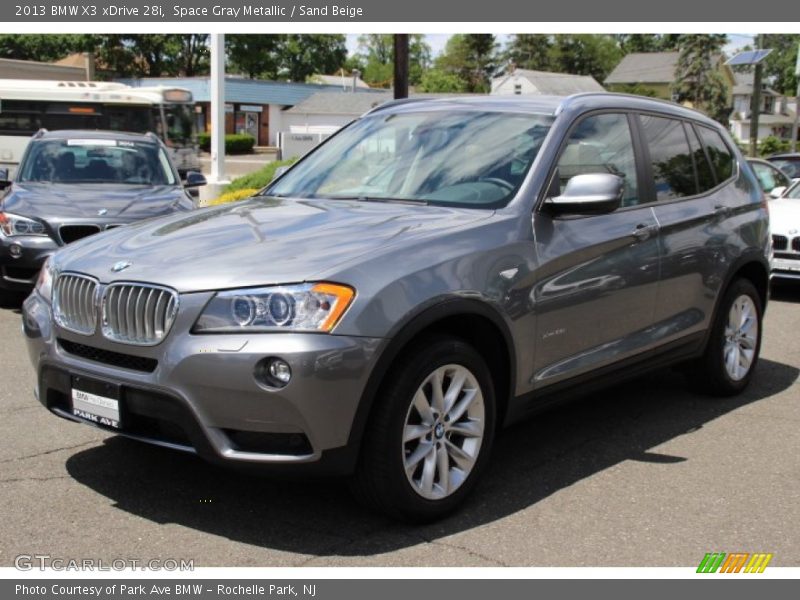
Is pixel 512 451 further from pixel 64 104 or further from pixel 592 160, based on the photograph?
pixel 64 104

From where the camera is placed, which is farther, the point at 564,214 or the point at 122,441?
the point at 122,441

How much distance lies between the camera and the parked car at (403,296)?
3.67 metres

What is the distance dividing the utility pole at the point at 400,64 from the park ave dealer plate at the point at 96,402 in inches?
451

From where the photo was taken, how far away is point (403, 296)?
151 inches

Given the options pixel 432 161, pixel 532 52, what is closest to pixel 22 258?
pixel 432 161

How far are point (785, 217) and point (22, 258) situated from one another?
315 inches

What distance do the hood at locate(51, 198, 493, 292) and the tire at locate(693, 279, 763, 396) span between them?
2.39m

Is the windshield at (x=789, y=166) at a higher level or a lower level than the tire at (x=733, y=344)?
higher

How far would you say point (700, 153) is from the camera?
6137 mm

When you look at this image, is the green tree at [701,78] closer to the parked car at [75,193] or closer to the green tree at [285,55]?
the green tree at [285,55]

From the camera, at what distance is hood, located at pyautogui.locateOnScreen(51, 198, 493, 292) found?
3781mm

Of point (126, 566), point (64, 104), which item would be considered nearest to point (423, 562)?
point (126, 566)

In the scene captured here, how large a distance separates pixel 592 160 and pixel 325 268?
1968 mm

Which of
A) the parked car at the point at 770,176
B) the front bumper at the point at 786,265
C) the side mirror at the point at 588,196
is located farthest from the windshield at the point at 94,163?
the parked car at the point at 770,176
